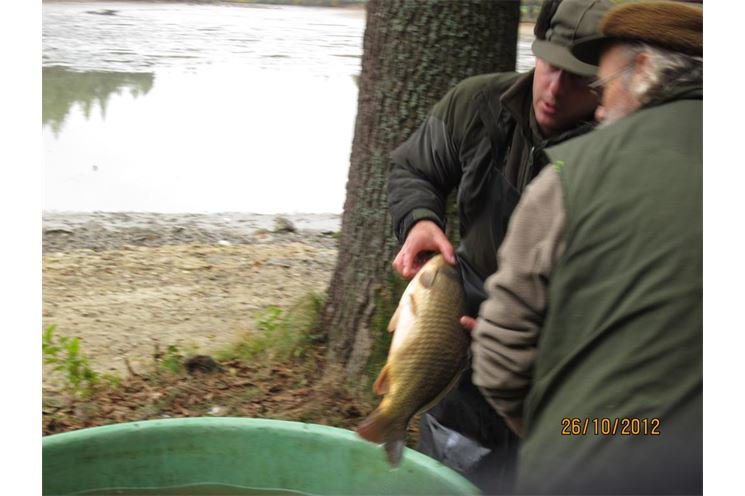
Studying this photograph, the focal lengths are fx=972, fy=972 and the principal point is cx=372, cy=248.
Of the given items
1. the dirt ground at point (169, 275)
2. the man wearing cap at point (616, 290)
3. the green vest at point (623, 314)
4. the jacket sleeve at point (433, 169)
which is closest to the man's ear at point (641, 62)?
the man wearing cap at point (616, 290)

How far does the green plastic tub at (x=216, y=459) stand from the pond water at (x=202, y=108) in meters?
0.90

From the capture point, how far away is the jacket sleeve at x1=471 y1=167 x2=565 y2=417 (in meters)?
2.11

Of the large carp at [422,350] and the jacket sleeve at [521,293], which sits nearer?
the jacket sleeve at [521,293]

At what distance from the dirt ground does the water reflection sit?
0.36 m

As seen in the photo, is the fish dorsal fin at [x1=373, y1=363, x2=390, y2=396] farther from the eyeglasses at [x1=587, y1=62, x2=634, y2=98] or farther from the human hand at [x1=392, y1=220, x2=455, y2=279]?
the eyeglasses at [x1=587, y1=62, x2=634, y2=98]

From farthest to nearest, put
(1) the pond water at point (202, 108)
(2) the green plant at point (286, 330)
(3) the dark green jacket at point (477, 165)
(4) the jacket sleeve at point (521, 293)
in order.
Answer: (2) the green plant at point (286, 330), (1) the pond water at point (202, 108), (3) the dark green jacket at point (477, 165), (4) the jacket sleeve at point (521, 293)

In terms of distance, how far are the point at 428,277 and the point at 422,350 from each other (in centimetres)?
20

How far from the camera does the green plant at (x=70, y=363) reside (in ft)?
11.2

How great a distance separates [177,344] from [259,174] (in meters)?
0.69

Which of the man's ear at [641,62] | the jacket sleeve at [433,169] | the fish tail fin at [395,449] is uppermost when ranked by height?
the man's ear at [641,62]

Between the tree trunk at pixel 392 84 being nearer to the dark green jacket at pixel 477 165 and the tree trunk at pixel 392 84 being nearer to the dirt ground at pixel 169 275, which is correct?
the dirt ground at pixel 169 275

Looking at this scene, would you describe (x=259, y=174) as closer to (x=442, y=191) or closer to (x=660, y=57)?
(x=442, y=191)

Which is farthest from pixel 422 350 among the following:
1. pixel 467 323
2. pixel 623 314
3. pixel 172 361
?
pixel 172 361
